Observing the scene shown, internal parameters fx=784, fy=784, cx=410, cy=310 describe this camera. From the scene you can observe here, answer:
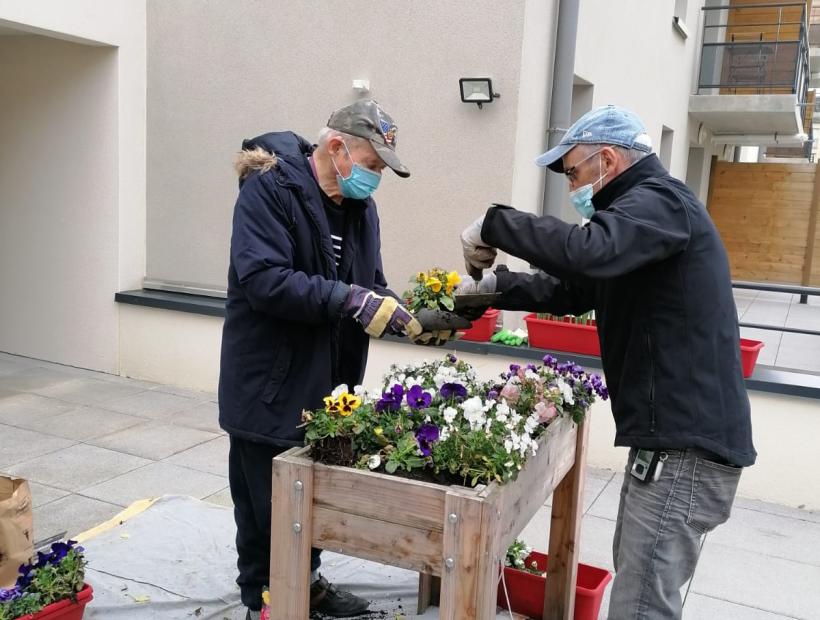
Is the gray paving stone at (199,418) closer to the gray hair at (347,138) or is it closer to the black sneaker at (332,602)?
the black sneaker at (332,602)

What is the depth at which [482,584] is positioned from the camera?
1.93m

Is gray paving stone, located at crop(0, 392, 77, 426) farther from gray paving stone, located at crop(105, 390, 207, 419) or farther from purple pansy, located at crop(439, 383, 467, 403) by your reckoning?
purple pansy, located at crop(439, 383, 467, 403)

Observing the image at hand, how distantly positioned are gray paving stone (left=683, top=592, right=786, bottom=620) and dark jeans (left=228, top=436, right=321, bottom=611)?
1.67 m

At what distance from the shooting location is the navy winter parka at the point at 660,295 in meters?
2.06

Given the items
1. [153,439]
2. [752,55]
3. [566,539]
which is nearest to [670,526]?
[566,539]

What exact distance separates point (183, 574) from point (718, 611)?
92.9 inches

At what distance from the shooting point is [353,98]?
588 centimetres

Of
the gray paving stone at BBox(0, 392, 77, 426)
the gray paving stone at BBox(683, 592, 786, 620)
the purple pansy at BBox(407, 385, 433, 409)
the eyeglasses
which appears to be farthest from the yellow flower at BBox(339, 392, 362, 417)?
the gray paving stone at BBox(0, 392, 77, 426)

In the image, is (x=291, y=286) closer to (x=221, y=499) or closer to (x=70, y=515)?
(x=221, y=499)

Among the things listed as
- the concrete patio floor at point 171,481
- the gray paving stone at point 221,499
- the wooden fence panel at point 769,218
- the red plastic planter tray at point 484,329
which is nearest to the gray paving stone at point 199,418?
the concrete patio floor at point 171,481

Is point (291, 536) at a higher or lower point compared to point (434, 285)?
lower

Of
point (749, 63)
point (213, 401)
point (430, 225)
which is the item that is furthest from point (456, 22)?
point (749, 63)

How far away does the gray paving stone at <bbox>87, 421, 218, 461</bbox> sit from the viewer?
507 cm

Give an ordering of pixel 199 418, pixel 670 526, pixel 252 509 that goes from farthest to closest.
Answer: pixel 199 418 → pixel 252 509 → pixel 670 526
